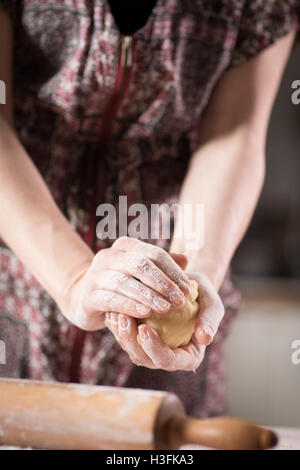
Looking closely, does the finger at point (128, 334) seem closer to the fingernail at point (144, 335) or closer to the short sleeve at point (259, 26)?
the fingernail at point (144, 335)

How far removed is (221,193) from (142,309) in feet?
0.54

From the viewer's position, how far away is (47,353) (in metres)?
0.62

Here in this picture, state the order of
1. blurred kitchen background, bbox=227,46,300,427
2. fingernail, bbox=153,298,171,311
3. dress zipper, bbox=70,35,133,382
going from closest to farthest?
fingernail, bbox=153,298,171,311, dress zipper, bbox=70,35,133,382, blurred kitchen background, bbox=227,46,300,427

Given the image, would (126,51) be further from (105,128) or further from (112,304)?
(112,304)

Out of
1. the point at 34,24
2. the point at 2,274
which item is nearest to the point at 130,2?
the point at 34,24

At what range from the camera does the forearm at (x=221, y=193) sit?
1.71ft

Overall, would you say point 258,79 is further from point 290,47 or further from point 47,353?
point 47,353

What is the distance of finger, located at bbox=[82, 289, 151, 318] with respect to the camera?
438 millimetres

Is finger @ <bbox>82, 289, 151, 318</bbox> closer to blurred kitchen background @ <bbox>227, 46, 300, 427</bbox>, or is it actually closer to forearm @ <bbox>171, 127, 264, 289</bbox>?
forearm @ <bbox>171, 127, 264, 289</bbox>

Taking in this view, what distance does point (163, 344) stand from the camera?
45 cm

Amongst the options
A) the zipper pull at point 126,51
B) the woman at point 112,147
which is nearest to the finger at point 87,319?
the woman at point 112,147

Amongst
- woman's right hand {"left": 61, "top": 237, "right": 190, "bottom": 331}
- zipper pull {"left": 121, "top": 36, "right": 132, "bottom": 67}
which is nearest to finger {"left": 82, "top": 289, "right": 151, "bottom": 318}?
woman's right hand {"left": 61, "top": 237, "right": 190, "bottom": 331}

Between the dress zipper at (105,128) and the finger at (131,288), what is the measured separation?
102 millimetres
